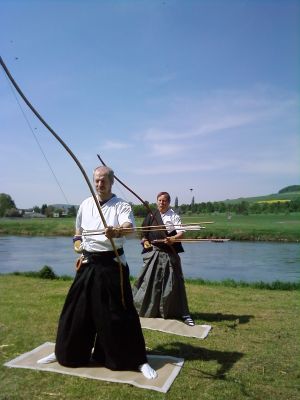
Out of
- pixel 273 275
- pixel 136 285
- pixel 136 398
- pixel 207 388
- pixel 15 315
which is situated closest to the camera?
pixel 136 398

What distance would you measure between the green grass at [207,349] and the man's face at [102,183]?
1318 mm

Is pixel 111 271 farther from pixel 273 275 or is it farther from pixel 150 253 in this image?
pixel 273 275

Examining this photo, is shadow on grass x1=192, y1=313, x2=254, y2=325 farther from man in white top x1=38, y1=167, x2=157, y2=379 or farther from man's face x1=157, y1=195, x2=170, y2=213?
man in white top x1=38, y1=167, x2=157, y2=379

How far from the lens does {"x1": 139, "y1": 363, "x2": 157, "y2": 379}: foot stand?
3.05 m

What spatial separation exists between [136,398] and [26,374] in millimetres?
849

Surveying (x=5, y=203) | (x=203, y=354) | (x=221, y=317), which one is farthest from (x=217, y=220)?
(x=5, y=203)

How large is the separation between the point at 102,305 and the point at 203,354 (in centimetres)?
104

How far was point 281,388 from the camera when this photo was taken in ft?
9.65

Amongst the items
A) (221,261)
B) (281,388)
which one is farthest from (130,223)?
(221,261)

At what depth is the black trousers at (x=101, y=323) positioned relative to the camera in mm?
3168

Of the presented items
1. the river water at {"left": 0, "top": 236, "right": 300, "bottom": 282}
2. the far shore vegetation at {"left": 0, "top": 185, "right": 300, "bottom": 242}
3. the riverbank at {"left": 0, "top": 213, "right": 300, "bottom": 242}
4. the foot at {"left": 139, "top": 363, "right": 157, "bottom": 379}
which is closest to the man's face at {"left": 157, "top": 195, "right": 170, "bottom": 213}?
the far shore vegetation at {"left": 0, "top": 185, "right": 300, "bottom": 242}

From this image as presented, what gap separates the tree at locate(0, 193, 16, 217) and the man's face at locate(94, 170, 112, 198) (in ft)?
130

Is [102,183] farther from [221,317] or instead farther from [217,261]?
[217,261]

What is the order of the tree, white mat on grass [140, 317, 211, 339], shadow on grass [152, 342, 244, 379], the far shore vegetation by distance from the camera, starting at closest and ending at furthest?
shadow on grass [152, 342, 244, 379], white mat on grass [140, 317, 211, 339], the far shore vegetation, the tree
